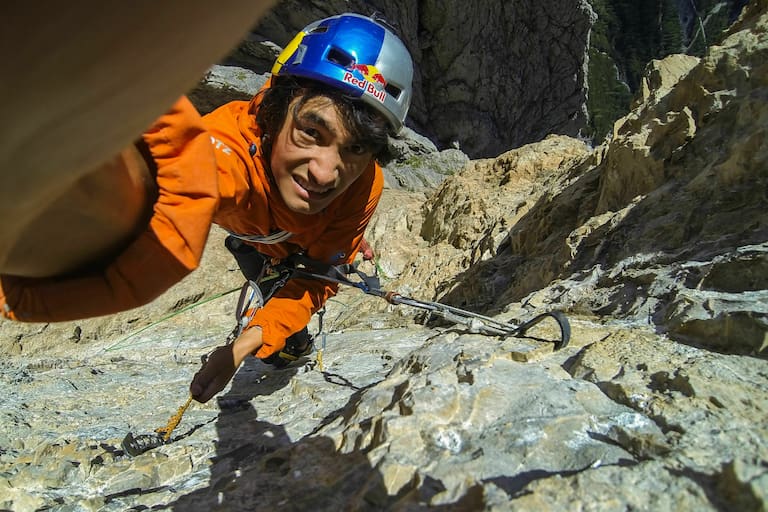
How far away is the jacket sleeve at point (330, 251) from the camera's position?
243 cm

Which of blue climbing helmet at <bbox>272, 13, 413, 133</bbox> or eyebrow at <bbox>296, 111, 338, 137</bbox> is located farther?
blue climbing helmet at <bbox>272, 13, 413, 133</bbox>

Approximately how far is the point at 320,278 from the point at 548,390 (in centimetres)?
152

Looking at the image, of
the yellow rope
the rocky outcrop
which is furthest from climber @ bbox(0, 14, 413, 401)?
the rocky outcrop

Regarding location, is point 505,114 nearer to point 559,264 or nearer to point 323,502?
point 559,264

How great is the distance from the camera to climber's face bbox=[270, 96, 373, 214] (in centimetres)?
215

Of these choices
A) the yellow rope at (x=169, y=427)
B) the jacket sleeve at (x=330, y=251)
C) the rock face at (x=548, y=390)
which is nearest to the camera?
the rock face at (x=548, y=390)

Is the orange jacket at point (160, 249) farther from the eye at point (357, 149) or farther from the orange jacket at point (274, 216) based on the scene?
the eye at point (357, 149)

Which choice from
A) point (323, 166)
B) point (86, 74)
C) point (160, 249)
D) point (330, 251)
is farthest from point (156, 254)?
point (330, 251)

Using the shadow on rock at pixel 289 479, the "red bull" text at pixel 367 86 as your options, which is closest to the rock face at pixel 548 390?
the shadow on rock at pixel 289 479

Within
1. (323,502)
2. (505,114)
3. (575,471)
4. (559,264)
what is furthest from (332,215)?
(505,114)

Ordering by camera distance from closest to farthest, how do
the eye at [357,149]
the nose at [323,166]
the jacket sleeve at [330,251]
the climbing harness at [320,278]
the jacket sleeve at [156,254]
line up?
the jacket sleeve at [156,254] < the climbing harness at [320,278] < the nose at [323,166] < the eye at [357,149] < the jacket sleeve at [330,251]

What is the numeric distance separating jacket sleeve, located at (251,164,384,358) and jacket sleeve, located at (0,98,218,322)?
1.33 meters

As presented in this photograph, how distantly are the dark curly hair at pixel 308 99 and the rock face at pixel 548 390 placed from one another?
910 mm

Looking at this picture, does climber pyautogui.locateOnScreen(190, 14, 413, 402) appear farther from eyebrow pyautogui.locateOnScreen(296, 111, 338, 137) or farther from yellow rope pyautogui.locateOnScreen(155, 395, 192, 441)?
yellow rope pyautogui.locateOnScreen(155, 395, 192, 441)
